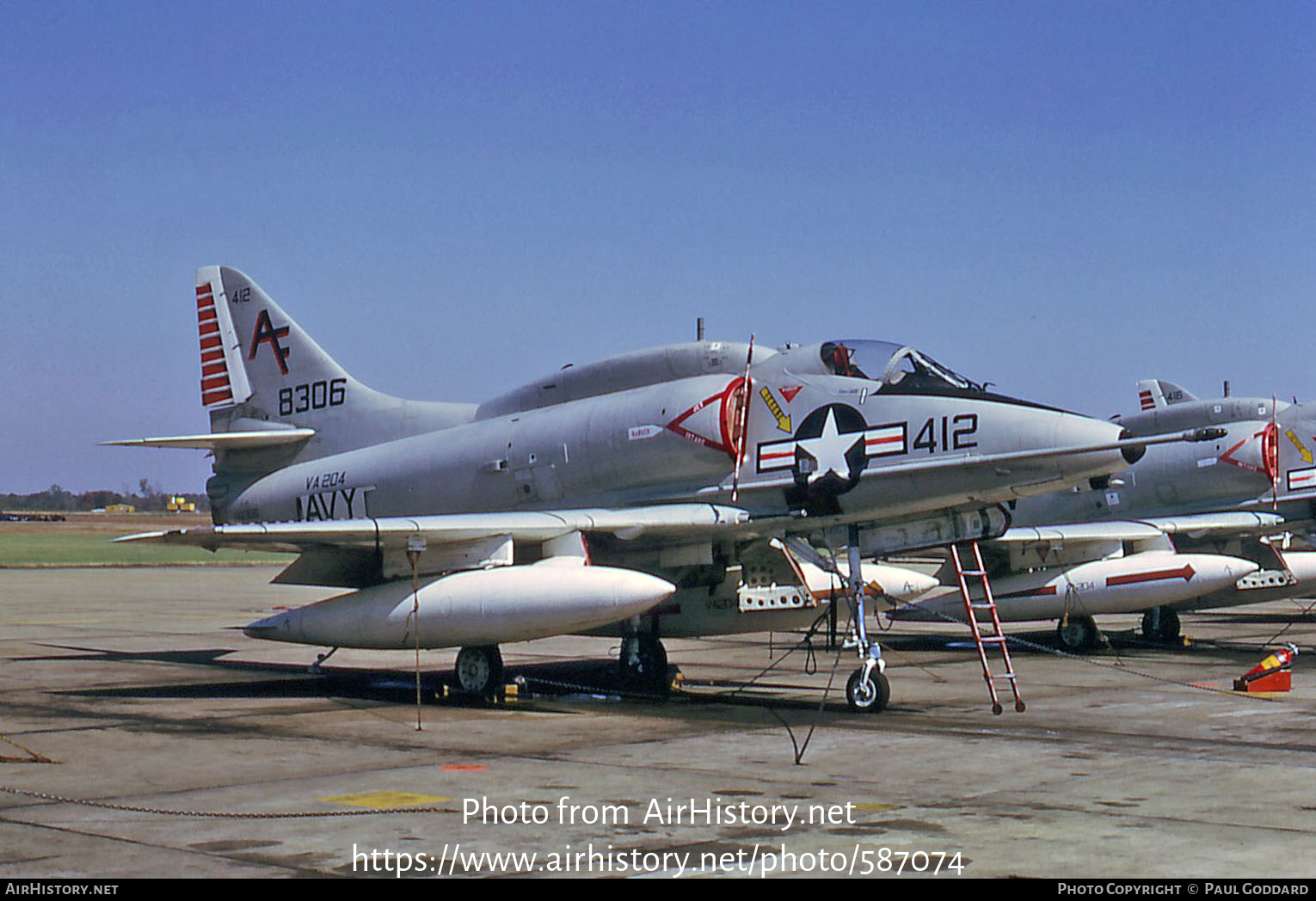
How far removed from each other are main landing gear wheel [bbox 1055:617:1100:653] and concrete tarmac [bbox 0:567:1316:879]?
2755mm

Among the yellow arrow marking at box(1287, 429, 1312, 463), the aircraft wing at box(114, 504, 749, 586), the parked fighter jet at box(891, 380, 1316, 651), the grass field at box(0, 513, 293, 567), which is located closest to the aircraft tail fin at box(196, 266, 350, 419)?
the aircraft wing at box(114, 504, 749, 586)

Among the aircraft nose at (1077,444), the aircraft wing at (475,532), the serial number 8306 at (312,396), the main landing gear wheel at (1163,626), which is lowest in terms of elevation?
the main landing gear wheel at (1163,626)

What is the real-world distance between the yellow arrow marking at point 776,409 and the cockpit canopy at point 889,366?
57 centimetres

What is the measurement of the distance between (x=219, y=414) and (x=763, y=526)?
28.4ft

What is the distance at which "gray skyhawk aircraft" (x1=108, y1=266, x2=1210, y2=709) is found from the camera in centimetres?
1326

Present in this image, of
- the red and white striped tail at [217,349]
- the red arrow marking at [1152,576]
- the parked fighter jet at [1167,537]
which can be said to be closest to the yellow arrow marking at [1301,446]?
the parked fighter jet at [1167,537]

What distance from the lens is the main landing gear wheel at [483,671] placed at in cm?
1469

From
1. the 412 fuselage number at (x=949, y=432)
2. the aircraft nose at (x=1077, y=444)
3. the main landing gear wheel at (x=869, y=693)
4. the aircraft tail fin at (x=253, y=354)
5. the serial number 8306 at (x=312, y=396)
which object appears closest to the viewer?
the aircraft nose at (x=1077, y=444)

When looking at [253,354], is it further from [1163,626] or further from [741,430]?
[1163,626]

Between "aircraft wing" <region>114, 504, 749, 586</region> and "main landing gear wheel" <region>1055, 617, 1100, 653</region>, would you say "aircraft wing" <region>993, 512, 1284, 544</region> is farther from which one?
"aircraft wing" <region>114, 504, 749, 586</region>

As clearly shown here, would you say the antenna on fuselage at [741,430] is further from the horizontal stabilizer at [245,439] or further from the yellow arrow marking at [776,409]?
the horizontal stabilizer at [245,439]

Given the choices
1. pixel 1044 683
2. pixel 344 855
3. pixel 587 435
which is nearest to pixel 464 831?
pixel 344 855

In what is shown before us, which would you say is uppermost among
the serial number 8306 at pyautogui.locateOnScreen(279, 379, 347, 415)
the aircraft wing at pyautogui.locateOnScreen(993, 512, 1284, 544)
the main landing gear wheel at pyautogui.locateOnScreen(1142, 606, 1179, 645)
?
the serial number 8306 at pyautogui.locateOnScreen(279, 379, 347, 415)

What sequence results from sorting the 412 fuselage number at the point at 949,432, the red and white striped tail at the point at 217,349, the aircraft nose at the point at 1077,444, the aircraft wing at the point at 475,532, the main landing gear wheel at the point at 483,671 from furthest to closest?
the red and white striped tail at the point at 217,349 → the main landing gear wheel at the point at 483,671 → the aircraft wing at the point at 475,532 → the 412 fuselage number at the point at 949,432 → the aircraft nose at the point at 1077,444
